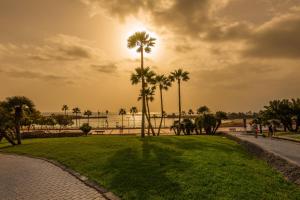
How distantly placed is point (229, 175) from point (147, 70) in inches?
1396

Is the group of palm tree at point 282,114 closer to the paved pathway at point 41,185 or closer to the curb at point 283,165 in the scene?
the curb at point 283,165

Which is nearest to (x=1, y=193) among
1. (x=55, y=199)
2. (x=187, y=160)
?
(x=55, y=199)

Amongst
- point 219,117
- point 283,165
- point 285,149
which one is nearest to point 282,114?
point 219,117

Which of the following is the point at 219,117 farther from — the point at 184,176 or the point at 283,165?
the point at 184,176

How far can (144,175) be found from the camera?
12.0 metres

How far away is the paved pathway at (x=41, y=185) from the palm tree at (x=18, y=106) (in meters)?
15.7

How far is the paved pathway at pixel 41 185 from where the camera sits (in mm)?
9938

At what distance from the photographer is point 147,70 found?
45594mm

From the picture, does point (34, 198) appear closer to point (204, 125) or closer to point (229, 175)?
point (229, 175)

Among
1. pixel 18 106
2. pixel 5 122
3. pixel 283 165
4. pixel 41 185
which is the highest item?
pixel 18 106

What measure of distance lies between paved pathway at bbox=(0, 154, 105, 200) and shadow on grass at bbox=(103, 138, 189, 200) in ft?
3.97

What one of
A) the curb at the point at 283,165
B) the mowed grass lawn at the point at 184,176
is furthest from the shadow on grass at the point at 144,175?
the curb at the point at 283,165

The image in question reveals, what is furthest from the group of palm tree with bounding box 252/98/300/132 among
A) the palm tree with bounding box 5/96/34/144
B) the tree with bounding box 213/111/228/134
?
the palm tree with bounding box 5/96/34/144

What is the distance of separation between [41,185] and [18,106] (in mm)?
21877
